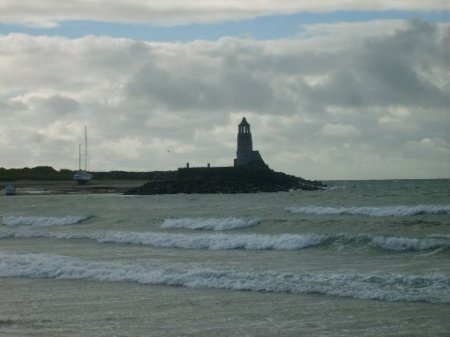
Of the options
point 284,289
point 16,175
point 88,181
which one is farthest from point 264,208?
point 16,175

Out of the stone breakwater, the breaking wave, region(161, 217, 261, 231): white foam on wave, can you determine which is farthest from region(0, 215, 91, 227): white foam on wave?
the stone breakwater

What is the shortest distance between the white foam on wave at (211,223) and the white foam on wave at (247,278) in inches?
517

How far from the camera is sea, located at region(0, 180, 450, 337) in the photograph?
43.1ft

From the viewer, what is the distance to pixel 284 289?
16344 millimetres

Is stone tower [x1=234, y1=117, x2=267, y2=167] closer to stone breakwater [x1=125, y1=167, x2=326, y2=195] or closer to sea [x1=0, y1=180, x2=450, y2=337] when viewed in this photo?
stone breakwater [x1=125, y1=167, x2=326, y2=195]

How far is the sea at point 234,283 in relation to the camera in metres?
13.1

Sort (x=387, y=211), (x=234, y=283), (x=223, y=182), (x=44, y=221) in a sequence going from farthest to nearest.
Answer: (x=223, y=182) < (x=44, y=221) < (x=387, y=211) < (x=234, y=283)

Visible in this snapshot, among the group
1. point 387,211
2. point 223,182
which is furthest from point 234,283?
point 223,182

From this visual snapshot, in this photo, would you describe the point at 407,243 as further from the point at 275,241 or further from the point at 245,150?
the point at 245,150

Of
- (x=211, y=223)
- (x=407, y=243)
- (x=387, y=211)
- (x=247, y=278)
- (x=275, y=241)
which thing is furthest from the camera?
(x=387, y=211)

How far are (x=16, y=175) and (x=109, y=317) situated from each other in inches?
4594

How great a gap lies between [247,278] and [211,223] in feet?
58.1

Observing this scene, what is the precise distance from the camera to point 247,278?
17625 millimetres

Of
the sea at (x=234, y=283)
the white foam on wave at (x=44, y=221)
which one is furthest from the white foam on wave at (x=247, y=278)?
the white foam on wave at (x=44, y=221)
